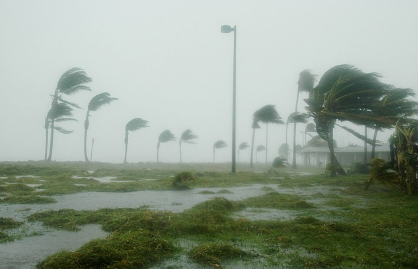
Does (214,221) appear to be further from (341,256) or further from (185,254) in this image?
(341,256)

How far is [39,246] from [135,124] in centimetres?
4319

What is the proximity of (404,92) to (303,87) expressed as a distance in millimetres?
14993

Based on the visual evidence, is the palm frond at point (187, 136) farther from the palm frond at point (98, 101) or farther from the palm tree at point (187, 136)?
the palm frond at point (98, 101)

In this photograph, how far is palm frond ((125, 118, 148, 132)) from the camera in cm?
4572

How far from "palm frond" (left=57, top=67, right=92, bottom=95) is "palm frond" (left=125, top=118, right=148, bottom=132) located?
53.7ft

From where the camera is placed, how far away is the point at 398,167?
1001cm

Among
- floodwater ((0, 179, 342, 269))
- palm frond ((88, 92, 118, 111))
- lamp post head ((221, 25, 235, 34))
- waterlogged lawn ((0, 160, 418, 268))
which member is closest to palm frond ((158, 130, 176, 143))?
palm frond ((88, 92, 118, 111))

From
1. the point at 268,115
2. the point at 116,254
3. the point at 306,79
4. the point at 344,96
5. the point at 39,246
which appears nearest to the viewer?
the point at 116,254

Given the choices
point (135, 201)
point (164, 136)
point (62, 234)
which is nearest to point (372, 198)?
point (135, 201)

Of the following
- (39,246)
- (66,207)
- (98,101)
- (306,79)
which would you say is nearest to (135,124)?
(98,101)

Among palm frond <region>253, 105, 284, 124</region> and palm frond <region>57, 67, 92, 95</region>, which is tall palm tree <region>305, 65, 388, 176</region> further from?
palm frond <region>57, 67, 92, 95</region>

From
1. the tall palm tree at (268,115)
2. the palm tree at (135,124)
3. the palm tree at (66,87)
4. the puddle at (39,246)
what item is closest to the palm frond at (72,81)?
the palm tree at (66,87)

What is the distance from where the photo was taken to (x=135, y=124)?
46406mm

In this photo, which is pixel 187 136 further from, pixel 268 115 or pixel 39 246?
pixel 39 246
